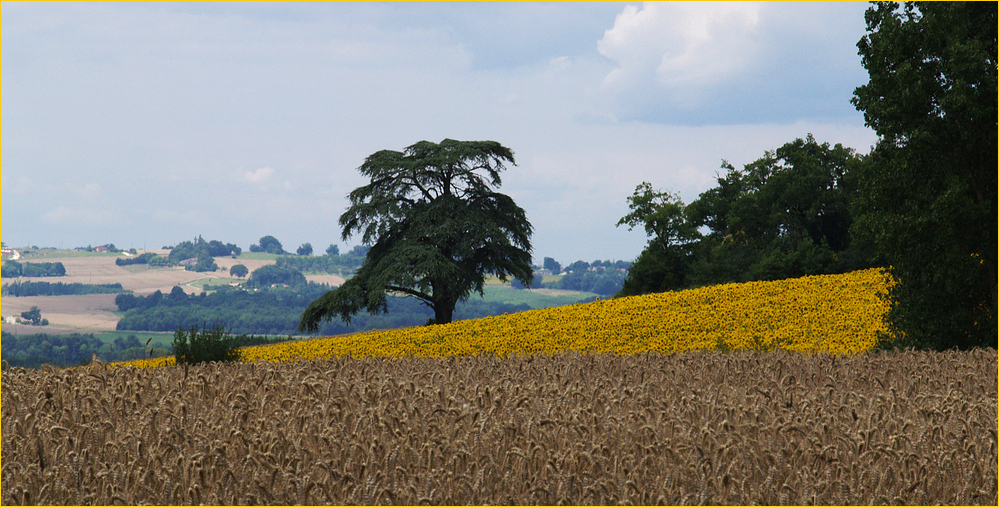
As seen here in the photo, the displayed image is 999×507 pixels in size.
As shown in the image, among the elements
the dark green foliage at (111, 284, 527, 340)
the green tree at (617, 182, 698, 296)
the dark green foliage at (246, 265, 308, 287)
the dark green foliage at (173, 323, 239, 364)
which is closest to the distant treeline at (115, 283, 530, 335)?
the dark green foliage at (111, 284, 527, 340)

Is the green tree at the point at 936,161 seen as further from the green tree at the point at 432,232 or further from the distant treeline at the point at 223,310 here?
the distant treeline at the point at 223,310

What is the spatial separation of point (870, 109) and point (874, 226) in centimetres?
213

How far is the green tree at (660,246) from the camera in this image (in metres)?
35.6

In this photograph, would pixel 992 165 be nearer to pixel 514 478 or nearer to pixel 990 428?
pixel 990 428

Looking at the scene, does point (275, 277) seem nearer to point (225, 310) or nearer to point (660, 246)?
point (225, 310)

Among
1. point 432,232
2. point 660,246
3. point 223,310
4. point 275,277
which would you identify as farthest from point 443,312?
point 275,277

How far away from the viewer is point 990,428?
179 inches

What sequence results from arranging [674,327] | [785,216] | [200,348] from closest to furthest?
[200,348], [674,327], [785,216]

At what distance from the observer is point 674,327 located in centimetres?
1889

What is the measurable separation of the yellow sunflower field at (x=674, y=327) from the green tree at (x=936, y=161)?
7.87 feet

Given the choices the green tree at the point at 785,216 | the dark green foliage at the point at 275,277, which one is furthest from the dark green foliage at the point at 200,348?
the dark green foliage at the point at 275,277

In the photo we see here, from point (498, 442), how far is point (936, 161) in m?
11.9

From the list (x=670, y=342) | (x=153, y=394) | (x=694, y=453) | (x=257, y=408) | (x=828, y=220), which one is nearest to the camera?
(x=694, y=453)

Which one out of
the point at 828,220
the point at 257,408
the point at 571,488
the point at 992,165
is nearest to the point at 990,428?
the point at 571,488
